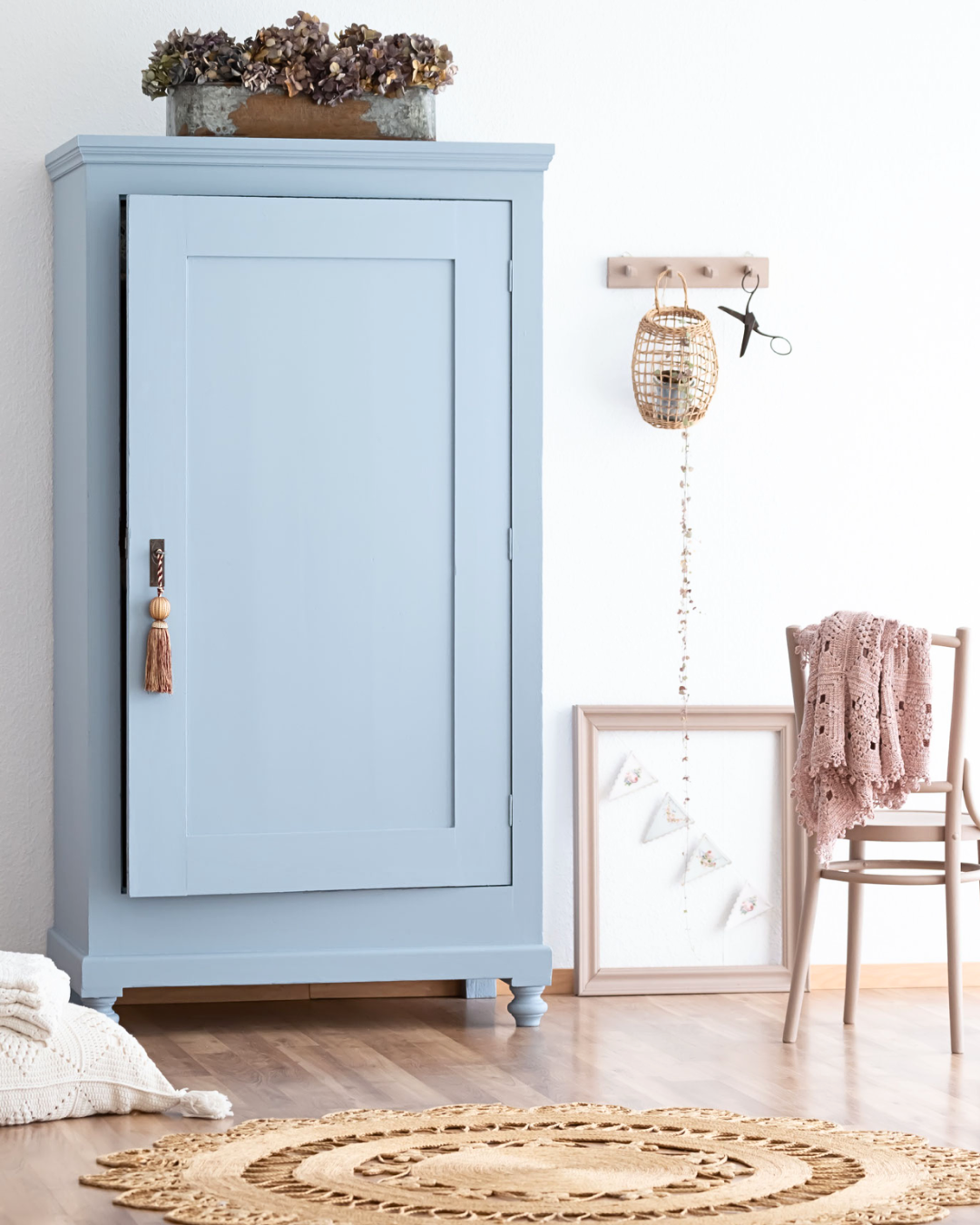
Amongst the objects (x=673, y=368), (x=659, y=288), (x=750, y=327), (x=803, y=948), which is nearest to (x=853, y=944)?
(x=803, y=948)

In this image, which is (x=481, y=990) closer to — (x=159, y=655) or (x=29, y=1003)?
(x=159, y=655)

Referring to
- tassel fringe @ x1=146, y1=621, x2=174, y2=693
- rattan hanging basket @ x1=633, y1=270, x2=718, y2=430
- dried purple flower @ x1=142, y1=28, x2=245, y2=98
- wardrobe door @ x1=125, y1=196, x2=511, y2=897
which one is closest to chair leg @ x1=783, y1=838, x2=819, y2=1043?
wardrobe door @ x1=125, y1=196, x2=511, y2=897

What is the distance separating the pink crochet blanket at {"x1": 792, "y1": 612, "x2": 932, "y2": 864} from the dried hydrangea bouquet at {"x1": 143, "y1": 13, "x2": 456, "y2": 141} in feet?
4.43

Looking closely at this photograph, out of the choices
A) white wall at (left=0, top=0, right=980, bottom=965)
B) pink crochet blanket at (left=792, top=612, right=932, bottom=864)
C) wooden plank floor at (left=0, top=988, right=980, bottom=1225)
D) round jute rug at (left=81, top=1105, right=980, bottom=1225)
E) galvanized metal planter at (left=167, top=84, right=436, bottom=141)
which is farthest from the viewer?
white wall at (left=0, top=0, right=980, bottom=965)

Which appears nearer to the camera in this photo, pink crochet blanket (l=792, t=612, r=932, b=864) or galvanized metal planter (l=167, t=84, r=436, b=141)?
pink crochet blanket (l=792, t=612, r=932, b=864)

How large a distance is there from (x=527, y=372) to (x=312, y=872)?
1.10 meters

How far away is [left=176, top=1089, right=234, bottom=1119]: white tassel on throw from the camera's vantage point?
2.65m

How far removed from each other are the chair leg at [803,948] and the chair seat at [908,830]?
0.10 m

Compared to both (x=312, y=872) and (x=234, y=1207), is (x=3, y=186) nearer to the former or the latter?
(x=312, y=872)

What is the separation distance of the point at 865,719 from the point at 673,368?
1.03 m

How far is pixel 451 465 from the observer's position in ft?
11.1

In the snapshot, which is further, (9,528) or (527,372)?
(9,528)

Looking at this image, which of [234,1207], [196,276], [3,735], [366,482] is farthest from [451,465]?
[234,1207]

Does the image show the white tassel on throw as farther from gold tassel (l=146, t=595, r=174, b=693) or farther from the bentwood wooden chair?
the bentwood wooden chair
